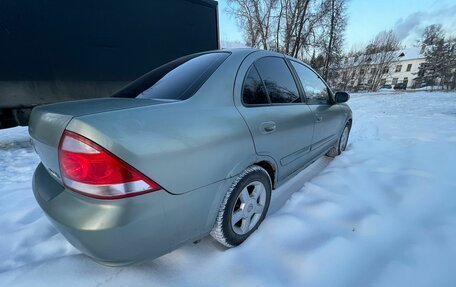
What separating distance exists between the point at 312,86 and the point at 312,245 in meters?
1.92

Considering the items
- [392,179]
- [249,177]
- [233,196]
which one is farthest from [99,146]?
[392,179]

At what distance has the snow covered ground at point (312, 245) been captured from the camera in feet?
5.06

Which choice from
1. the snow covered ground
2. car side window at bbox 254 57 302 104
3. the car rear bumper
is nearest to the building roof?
the snow covered ground

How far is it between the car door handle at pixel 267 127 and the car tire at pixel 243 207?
0.30m

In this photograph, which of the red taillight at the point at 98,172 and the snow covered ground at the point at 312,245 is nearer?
the red taillight at the point at 98,172

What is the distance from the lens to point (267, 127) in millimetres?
1904

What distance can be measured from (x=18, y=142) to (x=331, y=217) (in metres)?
6.06

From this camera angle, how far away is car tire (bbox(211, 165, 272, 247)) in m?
1.67

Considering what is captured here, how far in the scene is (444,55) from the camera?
36781 mm

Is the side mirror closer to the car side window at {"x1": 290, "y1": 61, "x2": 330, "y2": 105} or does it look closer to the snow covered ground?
the car side window at {"x1": 290, "y1": 61, "x2": 330, "y2": 105}

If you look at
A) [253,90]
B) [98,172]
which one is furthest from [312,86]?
[98,172]

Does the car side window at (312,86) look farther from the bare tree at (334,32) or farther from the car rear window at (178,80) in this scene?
the bare tree at (334,32)

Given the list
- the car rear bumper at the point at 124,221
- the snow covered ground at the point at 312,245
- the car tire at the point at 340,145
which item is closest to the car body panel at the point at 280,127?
the snow covered ground at the point at 312,245

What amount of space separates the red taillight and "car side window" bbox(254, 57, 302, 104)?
1.39 metres
